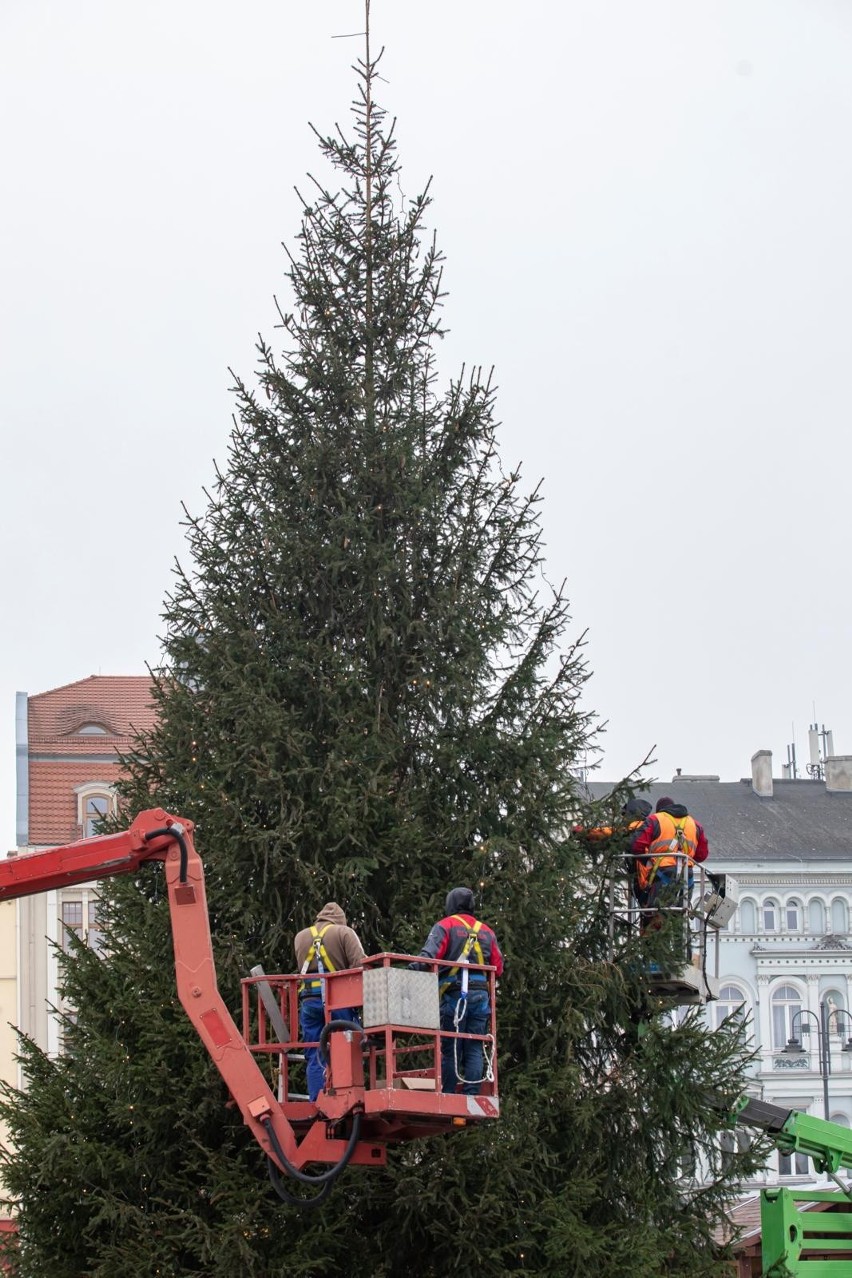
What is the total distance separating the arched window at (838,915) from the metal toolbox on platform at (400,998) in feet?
178

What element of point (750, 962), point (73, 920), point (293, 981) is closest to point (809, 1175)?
point (750, 962)

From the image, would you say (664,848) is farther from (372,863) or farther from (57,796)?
(57,796)

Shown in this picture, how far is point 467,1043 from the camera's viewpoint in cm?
1395

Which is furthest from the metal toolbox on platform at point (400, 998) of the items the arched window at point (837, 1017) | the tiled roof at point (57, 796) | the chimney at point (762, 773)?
the chimney at point (762, 773)

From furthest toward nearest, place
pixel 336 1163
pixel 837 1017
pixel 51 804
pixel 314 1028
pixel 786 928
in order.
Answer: pixel 786 928, pixel 837 1017, pixel 51 804, pixel 314 1028, pixel 336 1163

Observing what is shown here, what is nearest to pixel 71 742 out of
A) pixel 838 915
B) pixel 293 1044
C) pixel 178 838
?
pixel 838 915

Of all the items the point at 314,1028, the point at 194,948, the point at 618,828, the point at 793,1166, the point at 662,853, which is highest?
the point at 618,828

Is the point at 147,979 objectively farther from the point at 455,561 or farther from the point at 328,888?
the point at 455,561

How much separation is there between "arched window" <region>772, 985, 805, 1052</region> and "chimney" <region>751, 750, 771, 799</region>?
8547mm

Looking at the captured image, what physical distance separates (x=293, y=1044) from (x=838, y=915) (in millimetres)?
54193

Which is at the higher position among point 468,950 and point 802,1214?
point 468,950

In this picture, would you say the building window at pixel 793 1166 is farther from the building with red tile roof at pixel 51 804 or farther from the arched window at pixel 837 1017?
the building with red tile roof at pixel 51 804

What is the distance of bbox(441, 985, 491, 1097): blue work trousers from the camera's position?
13.8m

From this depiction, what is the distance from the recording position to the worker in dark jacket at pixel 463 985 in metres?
13.8
